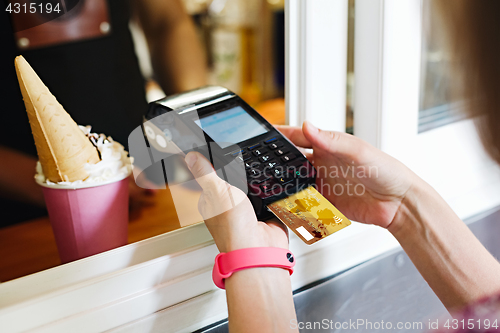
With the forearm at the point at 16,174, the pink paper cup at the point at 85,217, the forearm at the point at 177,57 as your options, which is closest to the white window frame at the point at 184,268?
the pink paper cup at the point at 85,217

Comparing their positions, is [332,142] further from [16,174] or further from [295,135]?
[16,174]

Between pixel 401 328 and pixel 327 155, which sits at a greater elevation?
pixel 327 155

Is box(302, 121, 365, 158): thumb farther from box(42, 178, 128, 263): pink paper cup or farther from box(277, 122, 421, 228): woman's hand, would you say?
box(42, 178, 128, 263): pink paper cup

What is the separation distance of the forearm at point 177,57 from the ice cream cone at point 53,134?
784mm

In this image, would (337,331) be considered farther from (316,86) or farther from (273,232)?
(316,86)

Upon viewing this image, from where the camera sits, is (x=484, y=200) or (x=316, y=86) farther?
(x=484, y=200)

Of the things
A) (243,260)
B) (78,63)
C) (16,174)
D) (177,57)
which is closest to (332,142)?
(243,260)

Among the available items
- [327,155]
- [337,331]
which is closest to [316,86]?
[327,155]

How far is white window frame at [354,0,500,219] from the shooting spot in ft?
1.43

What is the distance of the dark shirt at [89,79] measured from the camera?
0.56 meters

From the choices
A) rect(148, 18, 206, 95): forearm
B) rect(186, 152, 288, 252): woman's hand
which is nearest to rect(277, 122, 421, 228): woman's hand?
rect(186, 152, 288, 252): woman's hand

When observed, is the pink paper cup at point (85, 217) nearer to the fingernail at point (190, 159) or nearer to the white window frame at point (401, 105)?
the fingernail at point (190, 159)

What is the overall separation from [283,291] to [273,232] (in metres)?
0.06

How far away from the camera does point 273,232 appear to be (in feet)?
1.16
